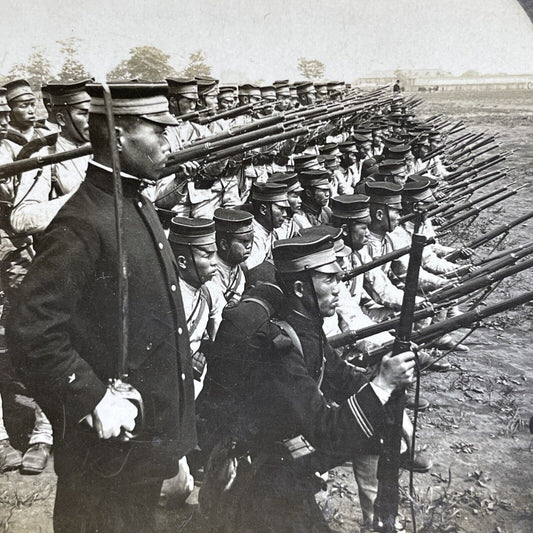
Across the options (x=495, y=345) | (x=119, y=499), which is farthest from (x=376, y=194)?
(x=119, y=499)

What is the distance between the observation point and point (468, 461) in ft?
12.7

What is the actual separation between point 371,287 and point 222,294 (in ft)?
5.47

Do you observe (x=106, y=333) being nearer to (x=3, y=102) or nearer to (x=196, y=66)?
(x=196, y=66)

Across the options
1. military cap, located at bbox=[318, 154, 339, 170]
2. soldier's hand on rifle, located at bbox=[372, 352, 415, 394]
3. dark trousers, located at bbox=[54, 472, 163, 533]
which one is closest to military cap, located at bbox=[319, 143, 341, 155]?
military cap, located at bbox=[318, 154, 339, 170]

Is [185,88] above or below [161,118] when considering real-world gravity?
above

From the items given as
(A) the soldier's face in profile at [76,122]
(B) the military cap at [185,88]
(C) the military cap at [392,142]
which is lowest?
(C) the military cap at [392,142]

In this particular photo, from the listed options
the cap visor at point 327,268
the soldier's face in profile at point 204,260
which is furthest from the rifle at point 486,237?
the soldier's face in profile at point 204,260

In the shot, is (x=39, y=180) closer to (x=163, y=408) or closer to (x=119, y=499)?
(x=163, y=408)

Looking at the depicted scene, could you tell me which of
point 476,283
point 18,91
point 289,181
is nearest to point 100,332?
point 476,283

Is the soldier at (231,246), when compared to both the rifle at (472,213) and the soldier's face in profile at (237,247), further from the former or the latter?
the rifle at (472,213)

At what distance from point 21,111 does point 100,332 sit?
2.89m

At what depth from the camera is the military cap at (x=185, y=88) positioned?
5003 millimetres

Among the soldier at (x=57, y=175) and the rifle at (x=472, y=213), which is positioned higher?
the soldier at (x=57, y=175)

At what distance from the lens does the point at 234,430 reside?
3371mm
